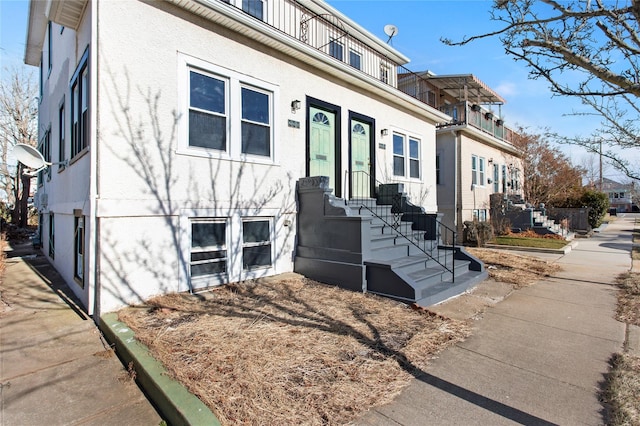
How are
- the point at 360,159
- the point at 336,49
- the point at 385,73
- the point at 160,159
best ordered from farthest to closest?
1. the point at 385,73
2. the point at 336,49
3. the point at 360,159
4. the point at 160,159

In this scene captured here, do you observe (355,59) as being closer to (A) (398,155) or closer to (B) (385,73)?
(B) (385,73)

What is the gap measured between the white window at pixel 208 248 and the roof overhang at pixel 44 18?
3.82m

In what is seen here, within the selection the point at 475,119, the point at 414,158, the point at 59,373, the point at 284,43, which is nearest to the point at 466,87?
the point at 475,119

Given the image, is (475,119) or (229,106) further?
(475,119)

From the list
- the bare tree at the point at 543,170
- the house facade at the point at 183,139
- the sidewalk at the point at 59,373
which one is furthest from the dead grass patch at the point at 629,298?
the bare tree at the point at 543,170

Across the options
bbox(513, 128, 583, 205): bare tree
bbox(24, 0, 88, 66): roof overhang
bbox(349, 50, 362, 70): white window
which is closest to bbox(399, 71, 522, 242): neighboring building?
bbox(513, 128, 583, 205): bare tree

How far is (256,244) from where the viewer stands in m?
6.49

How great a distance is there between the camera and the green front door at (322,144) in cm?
770

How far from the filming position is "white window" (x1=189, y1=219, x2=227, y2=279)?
5.62 metres

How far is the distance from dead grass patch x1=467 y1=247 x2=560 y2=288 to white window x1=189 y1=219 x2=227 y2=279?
18.4ft

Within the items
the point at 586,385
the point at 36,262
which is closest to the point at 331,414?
the point at 586,385

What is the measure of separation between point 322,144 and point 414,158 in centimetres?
418

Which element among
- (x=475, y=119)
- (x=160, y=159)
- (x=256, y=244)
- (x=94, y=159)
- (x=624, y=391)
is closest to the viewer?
(x=624, y=391)

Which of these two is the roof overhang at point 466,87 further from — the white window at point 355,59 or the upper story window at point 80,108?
the upper story window at point 80,108
